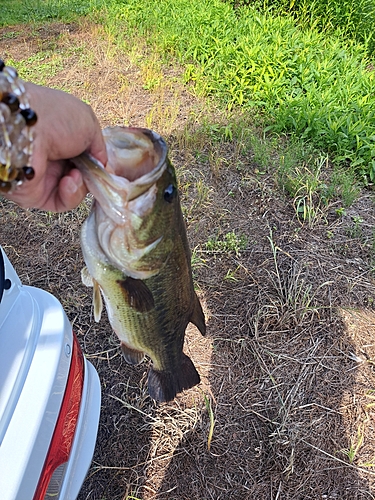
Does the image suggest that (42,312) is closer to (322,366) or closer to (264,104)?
(322,366)

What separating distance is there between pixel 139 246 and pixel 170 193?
198mm

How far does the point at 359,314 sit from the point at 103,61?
5.01 m

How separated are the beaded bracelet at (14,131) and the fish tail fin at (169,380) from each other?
1.06 meters

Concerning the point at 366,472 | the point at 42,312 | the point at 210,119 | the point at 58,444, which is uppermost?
the point at 42,312

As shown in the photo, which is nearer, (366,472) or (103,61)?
(366,472)

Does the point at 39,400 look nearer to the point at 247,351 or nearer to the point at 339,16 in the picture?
the point at 247,351

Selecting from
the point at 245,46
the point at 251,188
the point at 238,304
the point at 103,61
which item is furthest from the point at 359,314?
the point at 103,61

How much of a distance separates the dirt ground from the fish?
845 millimetres

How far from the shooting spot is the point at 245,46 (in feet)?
16.2

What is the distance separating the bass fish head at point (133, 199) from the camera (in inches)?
43.0

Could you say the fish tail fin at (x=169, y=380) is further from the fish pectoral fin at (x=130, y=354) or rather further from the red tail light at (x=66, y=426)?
the red tail light at (x=66, y=426)

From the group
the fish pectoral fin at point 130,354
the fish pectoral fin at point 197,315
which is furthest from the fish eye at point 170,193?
the fish pectoral fin at point 130,354

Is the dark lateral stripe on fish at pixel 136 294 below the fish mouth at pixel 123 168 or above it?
below

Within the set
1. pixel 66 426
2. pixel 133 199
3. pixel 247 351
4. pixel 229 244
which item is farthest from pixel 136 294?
pixel 229 244
